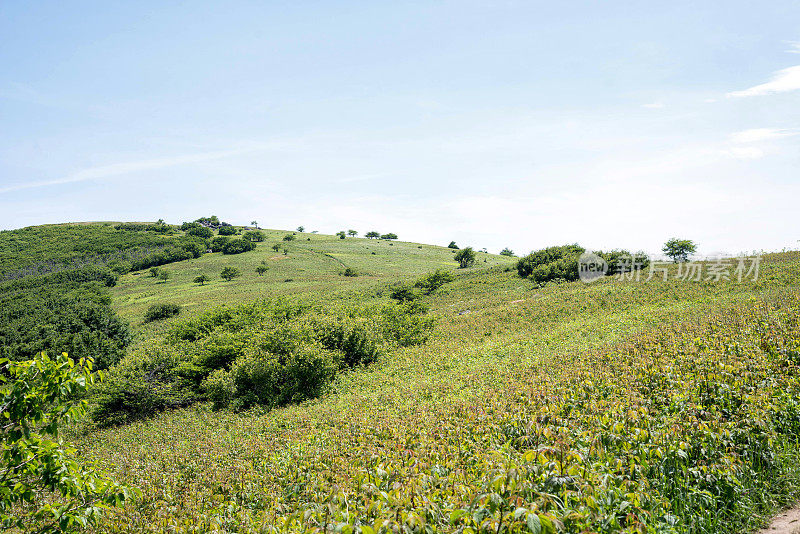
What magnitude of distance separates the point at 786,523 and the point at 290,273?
295 ft

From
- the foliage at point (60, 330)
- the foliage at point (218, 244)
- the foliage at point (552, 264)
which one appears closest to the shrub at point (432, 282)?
the foliage at point (552, 264)

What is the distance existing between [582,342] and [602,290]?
15.0 m

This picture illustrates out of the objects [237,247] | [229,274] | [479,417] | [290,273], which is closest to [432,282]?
[290,273]

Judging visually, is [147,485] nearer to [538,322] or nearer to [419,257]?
[538,322]

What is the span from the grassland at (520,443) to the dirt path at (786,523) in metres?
0.13

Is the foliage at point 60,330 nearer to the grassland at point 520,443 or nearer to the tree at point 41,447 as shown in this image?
the grassland at point 520,443

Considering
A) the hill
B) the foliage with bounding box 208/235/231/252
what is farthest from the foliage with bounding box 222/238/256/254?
the hill

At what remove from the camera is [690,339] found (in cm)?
1105

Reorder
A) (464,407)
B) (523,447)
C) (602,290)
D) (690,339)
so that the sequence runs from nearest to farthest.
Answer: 1. (523,447)
2. (464,407)
3. (690,339)
4. (602,290)

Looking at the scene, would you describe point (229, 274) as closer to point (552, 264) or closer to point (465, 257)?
point (465, 257)

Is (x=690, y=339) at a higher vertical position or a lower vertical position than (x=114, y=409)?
higher

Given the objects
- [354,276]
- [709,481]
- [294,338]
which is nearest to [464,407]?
[709,481]

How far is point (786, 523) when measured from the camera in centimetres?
449

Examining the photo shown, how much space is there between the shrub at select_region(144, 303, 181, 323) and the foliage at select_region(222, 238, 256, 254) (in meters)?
61.8
